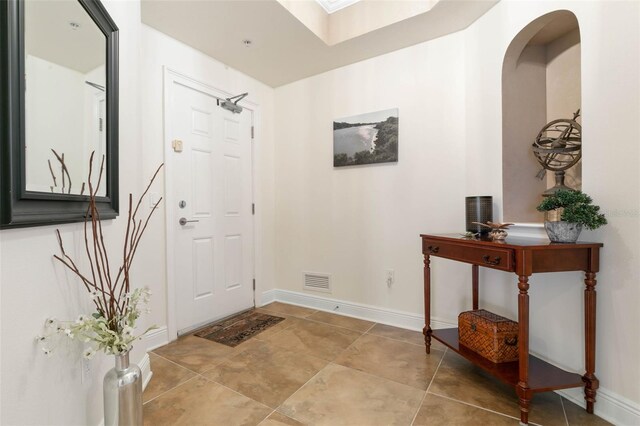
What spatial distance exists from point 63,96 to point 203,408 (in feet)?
5.18

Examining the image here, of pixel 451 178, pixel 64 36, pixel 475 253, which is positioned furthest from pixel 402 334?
pixel 64 36

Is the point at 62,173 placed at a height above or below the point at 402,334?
above

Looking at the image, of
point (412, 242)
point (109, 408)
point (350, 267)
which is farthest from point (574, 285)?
point (109, 408)

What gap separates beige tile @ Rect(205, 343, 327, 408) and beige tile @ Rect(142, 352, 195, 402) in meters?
0.16

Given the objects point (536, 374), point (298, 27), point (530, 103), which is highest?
point (298, 27)

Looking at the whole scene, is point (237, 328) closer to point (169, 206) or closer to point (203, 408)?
point (203, 408)

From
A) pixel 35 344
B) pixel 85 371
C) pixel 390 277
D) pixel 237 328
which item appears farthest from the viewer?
pixel 390 277

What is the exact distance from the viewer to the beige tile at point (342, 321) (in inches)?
107

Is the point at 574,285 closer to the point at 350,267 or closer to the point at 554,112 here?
the point at 554,112

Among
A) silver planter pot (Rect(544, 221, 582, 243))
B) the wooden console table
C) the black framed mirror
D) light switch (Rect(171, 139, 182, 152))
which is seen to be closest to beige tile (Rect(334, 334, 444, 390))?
the wooden console table

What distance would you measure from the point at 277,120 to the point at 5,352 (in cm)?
305

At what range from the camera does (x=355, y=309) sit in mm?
2982

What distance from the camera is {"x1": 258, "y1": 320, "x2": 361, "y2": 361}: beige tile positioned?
7.43 ft

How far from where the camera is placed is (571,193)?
5.02 feet
